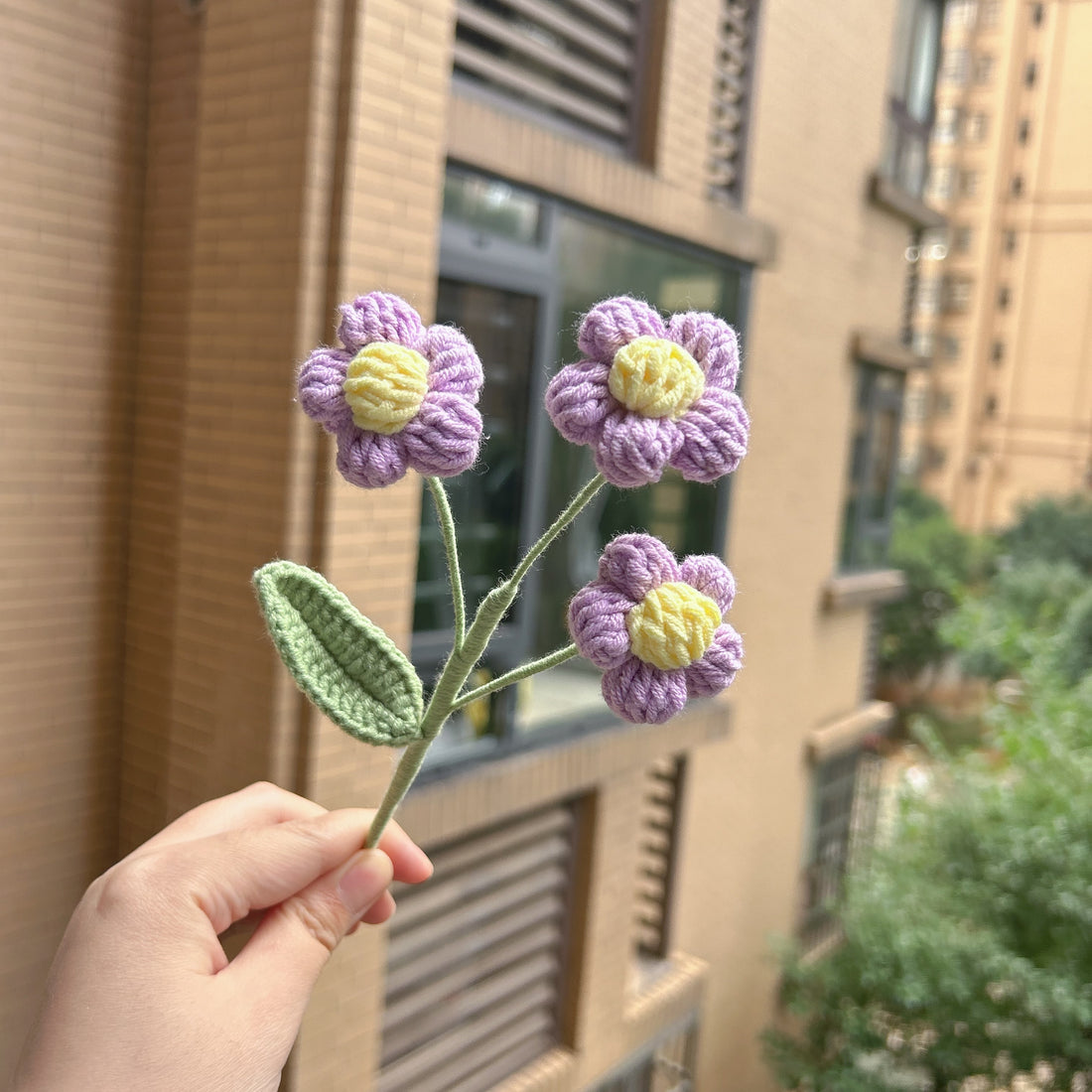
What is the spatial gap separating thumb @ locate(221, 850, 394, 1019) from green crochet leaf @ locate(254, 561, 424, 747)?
1.10 feet

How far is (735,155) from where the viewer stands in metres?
4.88

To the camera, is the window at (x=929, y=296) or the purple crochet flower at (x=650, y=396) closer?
the purple crochet flower at (x=650, y=396)

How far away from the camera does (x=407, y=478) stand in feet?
9.00

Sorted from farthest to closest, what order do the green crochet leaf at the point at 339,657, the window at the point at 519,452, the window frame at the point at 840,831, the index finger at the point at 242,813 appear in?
1. the window frame at the point at 840,831
2. the window at the point at 519,452
3. the index finger at the point at 242,813
4. the green crochet leaf at the point at 339,657

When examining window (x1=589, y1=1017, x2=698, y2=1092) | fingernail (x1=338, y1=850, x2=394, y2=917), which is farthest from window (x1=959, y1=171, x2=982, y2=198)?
fingernail (x1=338, y1=850, x2=394, y2=917)

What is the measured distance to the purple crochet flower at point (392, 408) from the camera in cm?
71

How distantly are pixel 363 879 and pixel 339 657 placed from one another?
1.27 feet

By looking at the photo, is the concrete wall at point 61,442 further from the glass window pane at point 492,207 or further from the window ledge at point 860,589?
the window ledge at point 860,589

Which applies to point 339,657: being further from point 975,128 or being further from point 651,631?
point 975,128

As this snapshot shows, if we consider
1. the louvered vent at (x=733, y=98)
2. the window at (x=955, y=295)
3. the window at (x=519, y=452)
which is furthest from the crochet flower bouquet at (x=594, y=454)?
the window at (x=955, y=295)

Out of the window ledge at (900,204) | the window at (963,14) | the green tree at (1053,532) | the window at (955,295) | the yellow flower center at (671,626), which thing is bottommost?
the green tree at (1053,532)

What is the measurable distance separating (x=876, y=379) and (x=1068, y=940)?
3819 millimetres

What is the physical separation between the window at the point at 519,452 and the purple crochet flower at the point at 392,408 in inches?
86.7

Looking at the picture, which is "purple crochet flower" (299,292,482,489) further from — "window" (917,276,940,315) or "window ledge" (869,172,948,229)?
"window" (917,276,940,315)
